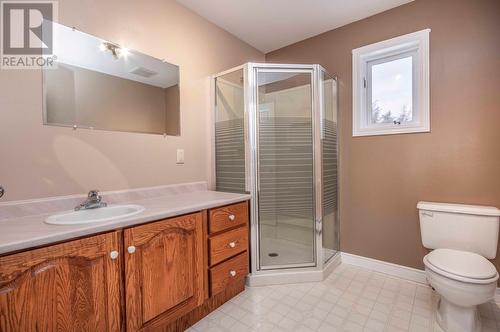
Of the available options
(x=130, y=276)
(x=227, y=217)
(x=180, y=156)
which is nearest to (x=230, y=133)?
(x=180, y=156)

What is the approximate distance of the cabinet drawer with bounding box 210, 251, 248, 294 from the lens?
1.64 meters

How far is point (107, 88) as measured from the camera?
1.60 meters

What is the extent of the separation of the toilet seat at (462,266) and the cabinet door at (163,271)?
1.47 metres

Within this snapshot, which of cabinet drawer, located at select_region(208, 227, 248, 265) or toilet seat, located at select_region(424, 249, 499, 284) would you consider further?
cabinet drawer, located at select_region(208, 227, 248, 265)

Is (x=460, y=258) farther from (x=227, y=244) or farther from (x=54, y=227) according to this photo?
(x=54, y=227)

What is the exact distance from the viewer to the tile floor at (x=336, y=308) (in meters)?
1.52

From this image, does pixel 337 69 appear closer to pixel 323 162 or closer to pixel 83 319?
pixel 323 162

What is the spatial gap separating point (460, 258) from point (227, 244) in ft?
5.05

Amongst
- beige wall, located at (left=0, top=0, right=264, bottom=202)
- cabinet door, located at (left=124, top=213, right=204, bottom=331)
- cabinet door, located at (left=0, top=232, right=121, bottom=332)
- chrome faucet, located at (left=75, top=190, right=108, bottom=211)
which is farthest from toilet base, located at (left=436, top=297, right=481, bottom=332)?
chrome faucet, located at (left=75, top=190, right=108, bottom=211)

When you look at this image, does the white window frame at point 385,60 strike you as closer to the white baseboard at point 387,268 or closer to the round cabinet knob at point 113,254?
the white baseboard at point 387,268

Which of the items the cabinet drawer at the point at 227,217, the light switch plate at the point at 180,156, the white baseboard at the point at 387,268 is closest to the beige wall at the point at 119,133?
the light switch plate at the point at 180,156

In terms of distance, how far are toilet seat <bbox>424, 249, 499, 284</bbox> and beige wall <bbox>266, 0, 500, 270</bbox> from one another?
1.42 ft

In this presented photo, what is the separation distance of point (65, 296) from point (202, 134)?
5.08ft

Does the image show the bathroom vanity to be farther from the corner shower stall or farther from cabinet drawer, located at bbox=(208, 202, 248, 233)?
the corner shower stall
